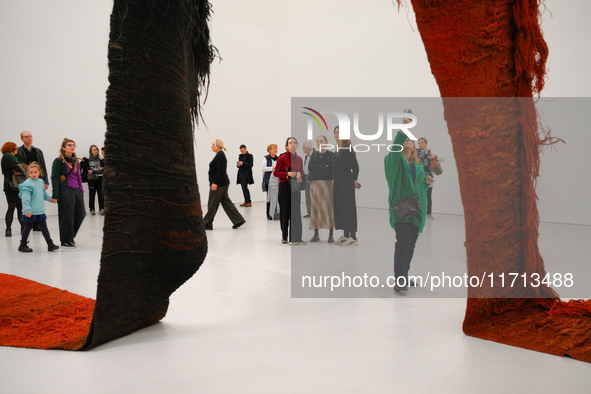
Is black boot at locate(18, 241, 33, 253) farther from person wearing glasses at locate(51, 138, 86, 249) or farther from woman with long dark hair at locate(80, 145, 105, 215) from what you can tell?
woman with long dark hair at locate(80, 145, 105, 215)

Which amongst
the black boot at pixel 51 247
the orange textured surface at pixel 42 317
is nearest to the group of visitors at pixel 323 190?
the black boot at pixel 51 247

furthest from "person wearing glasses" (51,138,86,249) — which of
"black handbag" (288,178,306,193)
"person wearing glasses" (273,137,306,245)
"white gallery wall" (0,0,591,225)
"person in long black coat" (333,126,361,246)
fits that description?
"white gallery wall" (0,0,591,225)

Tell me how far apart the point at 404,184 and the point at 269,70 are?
12.0 m

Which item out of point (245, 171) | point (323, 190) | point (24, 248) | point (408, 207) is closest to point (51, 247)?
point (24, 248)

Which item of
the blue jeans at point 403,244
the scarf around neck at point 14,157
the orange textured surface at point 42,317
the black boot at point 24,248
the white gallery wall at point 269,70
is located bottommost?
the orange textured surface at point 42,317

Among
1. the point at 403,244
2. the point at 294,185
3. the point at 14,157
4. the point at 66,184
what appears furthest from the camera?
the point at 14,157

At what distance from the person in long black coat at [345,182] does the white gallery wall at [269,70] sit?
1.48 m

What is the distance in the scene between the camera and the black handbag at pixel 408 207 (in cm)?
417

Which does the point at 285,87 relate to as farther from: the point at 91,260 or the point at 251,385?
the point at 251,385

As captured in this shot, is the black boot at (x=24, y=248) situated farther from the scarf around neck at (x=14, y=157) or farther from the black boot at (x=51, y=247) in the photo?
the scarf around neck at (x=14, y=157)

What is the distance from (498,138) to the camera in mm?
3117

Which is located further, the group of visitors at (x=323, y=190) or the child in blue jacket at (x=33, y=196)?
the group of visitors at (x=323, y=190)

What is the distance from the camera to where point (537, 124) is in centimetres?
313

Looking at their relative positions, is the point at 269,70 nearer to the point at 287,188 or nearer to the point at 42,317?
the point at 287,188
